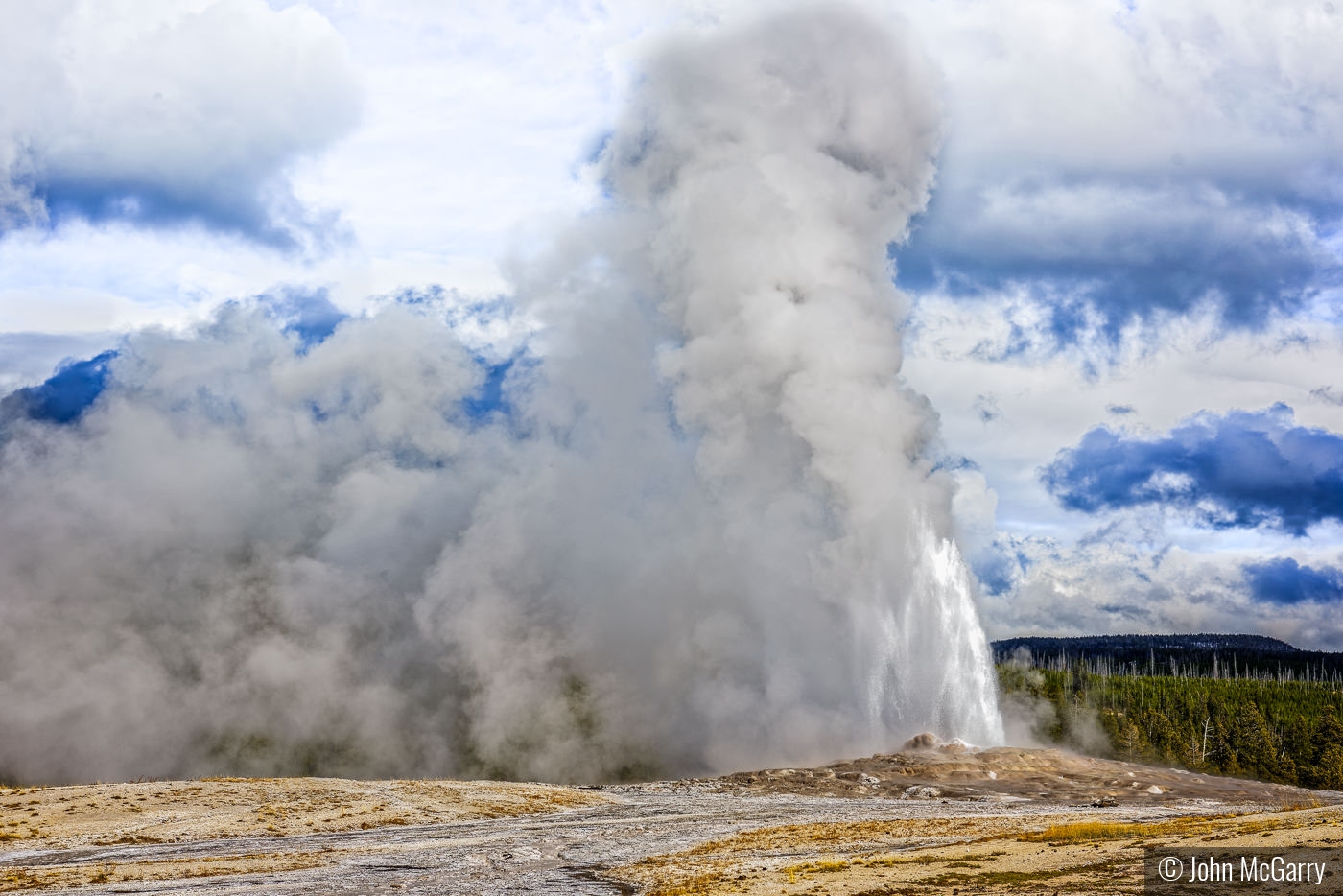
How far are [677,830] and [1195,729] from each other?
365 ft

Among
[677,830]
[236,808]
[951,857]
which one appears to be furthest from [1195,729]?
[236,808]

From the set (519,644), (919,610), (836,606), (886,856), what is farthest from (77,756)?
(886,856)

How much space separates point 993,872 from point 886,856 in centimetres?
621

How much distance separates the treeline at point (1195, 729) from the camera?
11944 centimetres

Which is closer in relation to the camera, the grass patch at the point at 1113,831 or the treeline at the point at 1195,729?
the grass patch at the point at 1113,831

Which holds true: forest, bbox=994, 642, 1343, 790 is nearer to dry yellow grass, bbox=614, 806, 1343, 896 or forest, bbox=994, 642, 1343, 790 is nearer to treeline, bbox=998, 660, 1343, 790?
treeline, bbox=998, 660, 1343, 790

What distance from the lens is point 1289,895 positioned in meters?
25.3

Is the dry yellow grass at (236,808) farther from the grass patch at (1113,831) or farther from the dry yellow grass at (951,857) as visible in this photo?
the grass patch at (1113,831)

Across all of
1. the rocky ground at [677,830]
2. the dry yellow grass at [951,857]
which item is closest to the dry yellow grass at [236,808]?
the rocky ground at [677,830]

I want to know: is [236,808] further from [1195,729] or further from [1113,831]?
[1195,729]

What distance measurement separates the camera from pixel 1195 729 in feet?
460

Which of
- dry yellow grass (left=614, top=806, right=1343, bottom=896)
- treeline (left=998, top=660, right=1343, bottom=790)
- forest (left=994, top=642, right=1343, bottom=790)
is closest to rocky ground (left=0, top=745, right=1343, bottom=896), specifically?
dry yellow grass (left=614, top=806, right=1343, bottom=896)

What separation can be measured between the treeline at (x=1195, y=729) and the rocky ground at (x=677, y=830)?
41.4 m

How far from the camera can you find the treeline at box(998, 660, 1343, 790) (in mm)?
119438
